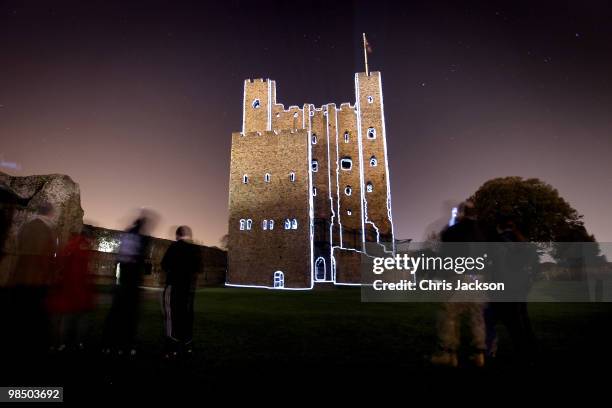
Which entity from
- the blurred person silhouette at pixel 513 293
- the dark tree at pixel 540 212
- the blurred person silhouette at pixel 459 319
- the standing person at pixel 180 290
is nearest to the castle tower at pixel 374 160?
the dark tree at pixel 540 212

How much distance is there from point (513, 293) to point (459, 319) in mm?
773

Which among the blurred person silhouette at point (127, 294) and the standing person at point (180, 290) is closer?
the blurred person silhouette at point (127, 294)

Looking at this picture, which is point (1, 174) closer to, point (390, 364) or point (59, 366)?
point (59, 366)

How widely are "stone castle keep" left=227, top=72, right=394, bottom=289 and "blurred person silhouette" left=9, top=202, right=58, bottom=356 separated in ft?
83.1

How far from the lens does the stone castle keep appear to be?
31.0 meters

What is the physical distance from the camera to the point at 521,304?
194 inches

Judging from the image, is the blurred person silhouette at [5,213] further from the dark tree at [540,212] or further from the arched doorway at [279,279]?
the dark tree at [540,212]

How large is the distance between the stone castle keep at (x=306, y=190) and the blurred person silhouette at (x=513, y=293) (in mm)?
25193

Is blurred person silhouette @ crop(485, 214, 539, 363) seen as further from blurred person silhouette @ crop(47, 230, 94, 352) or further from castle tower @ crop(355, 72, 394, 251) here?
castle tower @ crop(355, 72, 394, 251)

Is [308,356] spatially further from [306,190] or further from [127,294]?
[306,190]

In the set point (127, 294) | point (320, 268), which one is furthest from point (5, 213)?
point (320, 268)

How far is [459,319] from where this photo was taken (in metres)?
5.14

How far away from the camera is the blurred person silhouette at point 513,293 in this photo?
489 centimetres

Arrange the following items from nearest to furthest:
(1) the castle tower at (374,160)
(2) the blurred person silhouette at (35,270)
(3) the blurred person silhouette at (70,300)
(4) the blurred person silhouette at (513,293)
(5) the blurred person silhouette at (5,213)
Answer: (4) the blurred person silhouette at (513,293), (2) the blurred person silhouette at (35,270), (3) the blurred person silhouette at (70,300), (5) the blurred person silhouette at (5,213), (1) the castle tower at (374,160)
